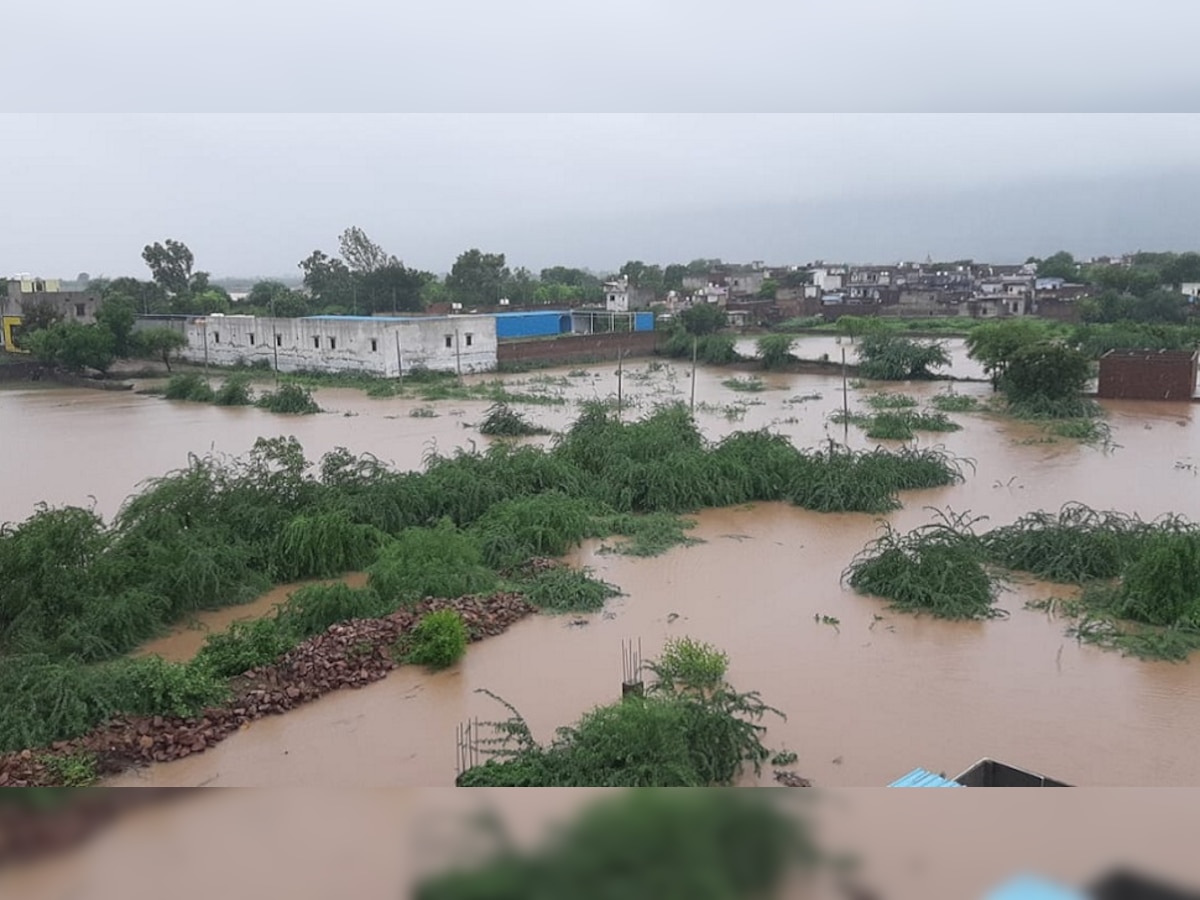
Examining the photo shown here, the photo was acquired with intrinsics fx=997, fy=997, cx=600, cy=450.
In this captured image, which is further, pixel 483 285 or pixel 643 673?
pixel 483 285

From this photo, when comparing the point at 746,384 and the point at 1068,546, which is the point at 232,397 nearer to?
the point at 746,384

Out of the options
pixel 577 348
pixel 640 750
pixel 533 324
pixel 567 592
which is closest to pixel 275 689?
pixel 567 592

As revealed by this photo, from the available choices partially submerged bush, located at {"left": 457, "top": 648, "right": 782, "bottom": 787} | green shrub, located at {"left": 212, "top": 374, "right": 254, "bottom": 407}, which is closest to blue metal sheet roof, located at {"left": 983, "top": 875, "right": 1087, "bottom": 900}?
partially submerged bush, located at {"left": 457, "top": 648, "right": 782, "bottom": 787}

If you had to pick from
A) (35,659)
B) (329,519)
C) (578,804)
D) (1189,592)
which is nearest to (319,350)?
(329,519)

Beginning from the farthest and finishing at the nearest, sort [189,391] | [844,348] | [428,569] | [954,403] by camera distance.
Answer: [844,348]
[189,391]
[954,403]
[428,569]

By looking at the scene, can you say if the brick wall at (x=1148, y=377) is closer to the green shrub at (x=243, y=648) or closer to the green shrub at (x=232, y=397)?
the green shrub at (x=232, y=397)

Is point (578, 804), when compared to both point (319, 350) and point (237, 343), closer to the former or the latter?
point (319, 350)

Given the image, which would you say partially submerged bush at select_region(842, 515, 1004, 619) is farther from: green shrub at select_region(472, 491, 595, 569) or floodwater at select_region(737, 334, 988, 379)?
floodwater at select_region(737, 334, 988, 379)
